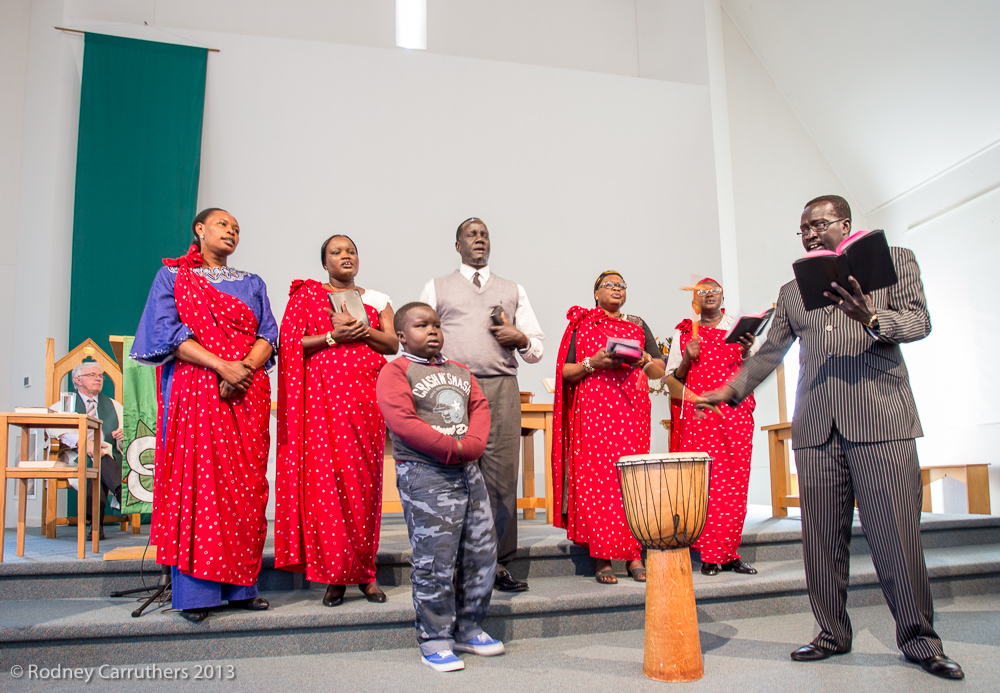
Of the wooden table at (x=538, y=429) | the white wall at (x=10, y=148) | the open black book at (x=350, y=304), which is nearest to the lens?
the open black book at (x=350, y=304)

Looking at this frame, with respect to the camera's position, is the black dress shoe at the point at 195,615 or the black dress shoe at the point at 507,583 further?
the black dress shoe at the point at 507,583

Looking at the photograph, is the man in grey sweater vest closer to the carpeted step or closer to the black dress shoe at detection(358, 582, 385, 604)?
the carpeted step

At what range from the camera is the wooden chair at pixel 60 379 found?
4.22 meters

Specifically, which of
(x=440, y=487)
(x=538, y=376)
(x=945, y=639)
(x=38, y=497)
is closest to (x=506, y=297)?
(x=440, y=487)

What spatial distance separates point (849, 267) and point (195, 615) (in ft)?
8.20

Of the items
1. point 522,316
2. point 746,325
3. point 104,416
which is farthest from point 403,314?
point 104,416

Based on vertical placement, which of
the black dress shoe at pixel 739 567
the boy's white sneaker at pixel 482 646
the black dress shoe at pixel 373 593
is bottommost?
the boy's white sneaker at pixel 482 646

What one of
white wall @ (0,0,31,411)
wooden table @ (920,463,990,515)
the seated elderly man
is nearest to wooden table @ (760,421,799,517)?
wooden table @ (920,463,990,515)

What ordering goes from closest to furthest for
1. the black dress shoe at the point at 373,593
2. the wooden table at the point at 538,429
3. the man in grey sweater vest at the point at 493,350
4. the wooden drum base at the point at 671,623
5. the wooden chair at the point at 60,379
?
the wooden drum base at the point at 671,623 < the black dress shoe at the point at 373,593 < the man in grey sweater vest at the point at 493,350 < the wooden chair at the point at 60,379 < the wooden table at the point at 538,429

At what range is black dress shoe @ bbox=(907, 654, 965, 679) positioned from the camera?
7.17ft

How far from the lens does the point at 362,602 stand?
2.87 m

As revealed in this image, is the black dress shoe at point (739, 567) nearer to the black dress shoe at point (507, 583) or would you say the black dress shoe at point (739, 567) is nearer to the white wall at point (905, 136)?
the black dress shoe at point (507, 583)

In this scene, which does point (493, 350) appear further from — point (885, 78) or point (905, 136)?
point (905, 136)

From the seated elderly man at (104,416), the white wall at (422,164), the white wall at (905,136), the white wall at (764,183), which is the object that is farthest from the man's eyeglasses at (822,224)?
the white wall at (764,183)
